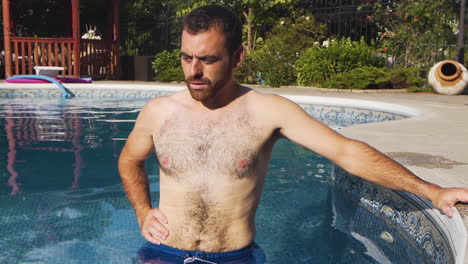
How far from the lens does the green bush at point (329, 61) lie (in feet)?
43.3

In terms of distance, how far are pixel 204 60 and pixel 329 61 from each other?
447 inches

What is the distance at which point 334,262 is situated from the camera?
3848mm

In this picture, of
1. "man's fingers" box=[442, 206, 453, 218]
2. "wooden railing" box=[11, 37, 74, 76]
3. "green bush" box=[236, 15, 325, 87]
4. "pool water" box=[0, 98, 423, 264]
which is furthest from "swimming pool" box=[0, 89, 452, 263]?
"wooden railing" box=[11, 37, 74, 76]

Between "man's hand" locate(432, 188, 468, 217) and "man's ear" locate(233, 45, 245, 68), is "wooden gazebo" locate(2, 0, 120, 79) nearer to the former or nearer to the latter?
"man's ear" locate(233, 45, 245, 68)

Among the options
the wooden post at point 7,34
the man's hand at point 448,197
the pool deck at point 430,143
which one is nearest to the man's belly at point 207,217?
the man's hand at point 448,197

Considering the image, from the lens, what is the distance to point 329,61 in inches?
520

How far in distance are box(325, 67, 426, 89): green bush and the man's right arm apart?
1015cm

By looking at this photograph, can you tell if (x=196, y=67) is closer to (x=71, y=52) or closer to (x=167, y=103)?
(x=167, y=103)

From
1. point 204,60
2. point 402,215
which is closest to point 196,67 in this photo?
point 204,60

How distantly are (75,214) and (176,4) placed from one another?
13.7m

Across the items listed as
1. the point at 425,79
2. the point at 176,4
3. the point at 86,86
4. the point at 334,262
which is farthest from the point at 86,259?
the point at 176,4

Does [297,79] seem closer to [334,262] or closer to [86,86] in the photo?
[86,86]

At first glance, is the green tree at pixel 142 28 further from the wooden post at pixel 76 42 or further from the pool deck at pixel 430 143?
the pool deck at pixel 430 143

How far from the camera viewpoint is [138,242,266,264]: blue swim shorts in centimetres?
240
